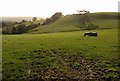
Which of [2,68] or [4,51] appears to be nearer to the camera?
[2,68]

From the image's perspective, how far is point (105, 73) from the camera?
2445 centimetres

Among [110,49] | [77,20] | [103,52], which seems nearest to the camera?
[103,52]

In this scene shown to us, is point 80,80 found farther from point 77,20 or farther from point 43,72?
point 77,20

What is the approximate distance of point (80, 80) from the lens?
2294 cm

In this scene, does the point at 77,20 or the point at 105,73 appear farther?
the point at 77,20

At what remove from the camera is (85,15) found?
144750 mm

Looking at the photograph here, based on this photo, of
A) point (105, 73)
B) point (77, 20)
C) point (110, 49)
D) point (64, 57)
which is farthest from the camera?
point (77, 20)

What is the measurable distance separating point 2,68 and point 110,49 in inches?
620

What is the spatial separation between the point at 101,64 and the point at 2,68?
10.4 meters

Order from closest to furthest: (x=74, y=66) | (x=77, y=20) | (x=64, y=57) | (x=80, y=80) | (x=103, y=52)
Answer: (x=80, y=80)
(x=74, y=66)
(x=64, y=57)
(x=103, y=52)
(x=77, y=20)

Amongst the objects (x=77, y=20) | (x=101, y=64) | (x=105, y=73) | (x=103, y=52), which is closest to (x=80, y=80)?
(x=105, y=73)


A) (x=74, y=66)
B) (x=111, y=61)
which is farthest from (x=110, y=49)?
(x=74, y=66)

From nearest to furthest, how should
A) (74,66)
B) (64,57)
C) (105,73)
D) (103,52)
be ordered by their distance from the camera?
(105,73) → (74,66) → (64,57) → (103,52)

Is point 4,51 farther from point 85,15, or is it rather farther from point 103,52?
point 85,15
